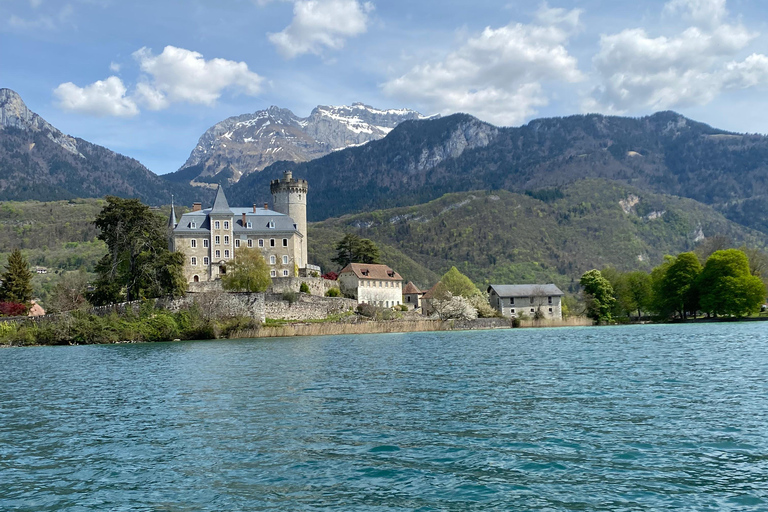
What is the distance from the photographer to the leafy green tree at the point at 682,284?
81188 millimetres

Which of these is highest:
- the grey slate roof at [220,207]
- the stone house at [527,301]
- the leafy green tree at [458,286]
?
the grey slate roof at [220,207]

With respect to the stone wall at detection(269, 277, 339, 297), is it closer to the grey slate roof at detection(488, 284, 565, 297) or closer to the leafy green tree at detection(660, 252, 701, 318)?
the grey slate roof at detection(488, 284, 565, 297)

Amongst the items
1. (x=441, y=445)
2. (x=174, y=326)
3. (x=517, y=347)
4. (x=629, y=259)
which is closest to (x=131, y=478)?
(x=441, y=445)

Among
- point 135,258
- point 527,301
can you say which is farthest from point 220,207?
point 527,301

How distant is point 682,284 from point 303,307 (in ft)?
148

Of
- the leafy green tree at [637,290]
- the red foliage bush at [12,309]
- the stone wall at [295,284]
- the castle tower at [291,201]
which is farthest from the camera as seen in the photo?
the castle tower at [291,201]

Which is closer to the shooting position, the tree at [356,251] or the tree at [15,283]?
the tree at [15,283]

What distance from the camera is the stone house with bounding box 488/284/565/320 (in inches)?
3691

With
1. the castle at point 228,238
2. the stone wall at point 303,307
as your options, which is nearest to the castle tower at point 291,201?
the castle at point 228,238

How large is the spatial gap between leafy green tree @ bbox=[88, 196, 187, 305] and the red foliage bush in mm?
9190

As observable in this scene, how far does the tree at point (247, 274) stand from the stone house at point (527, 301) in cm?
3612

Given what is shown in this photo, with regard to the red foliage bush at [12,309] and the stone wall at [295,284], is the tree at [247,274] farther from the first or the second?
the red foliage bush at [12,309]

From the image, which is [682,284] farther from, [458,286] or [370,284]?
[370,284]

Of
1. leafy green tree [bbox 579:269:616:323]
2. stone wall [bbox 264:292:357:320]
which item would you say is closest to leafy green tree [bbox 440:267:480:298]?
leafy green tree [bbox 579:269:616:323]
